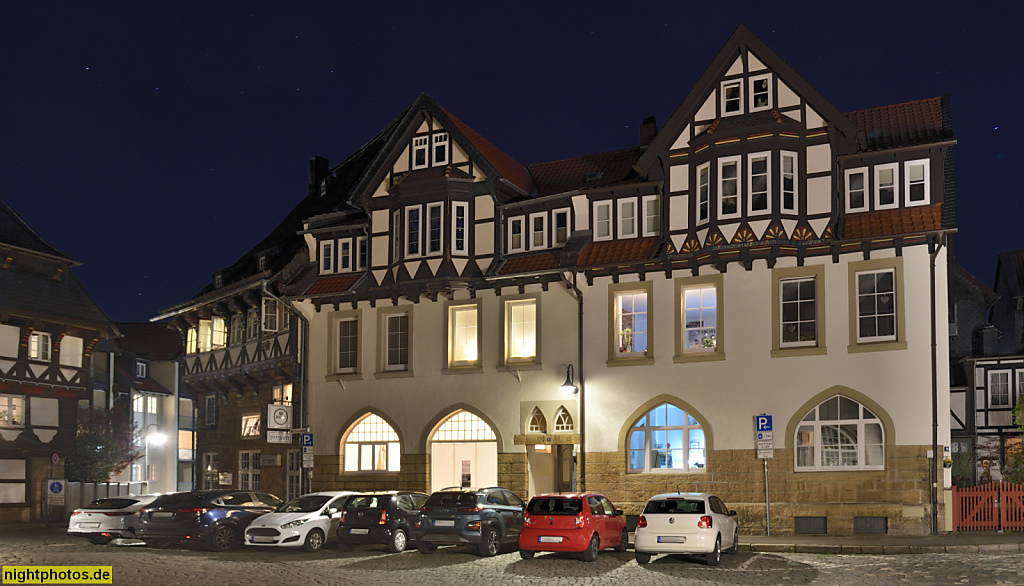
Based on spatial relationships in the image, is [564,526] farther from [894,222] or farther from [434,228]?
[434,228]

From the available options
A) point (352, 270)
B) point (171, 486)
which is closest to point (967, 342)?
point (352, 270)

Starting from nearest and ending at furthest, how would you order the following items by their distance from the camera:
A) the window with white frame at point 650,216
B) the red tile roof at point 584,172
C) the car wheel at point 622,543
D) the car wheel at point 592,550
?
1. the car wheel at point 592,550
2. the car wheel at point 622,543
3. the window with white frame at point 650,216
4. the red tile roof at point 584,172

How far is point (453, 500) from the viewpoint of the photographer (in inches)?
974

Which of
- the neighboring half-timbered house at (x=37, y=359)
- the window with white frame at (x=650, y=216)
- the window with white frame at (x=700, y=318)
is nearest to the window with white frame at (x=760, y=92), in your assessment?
the window with white frame at (x=650, y=216)

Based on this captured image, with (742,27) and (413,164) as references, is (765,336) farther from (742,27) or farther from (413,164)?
(413,164)

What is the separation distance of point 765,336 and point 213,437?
86.4 ft

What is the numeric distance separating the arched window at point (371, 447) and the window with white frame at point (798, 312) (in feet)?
44.2

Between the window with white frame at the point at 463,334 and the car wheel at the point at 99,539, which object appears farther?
the window with white frame at the point at 463,334

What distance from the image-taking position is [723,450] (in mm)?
30266

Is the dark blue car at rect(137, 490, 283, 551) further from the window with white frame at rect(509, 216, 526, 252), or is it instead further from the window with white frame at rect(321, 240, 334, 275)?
the window with white frame at rect(321, 240, 334, 275)

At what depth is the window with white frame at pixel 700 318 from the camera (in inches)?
1224

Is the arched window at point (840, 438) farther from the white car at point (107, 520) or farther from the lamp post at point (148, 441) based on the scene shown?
the lamp post at point (148, 441)

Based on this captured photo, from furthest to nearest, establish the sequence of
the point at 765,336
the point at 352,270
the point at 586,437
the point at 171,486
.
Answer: the point at 171,486 < the point at 352,270 < the point at 586,437 < the point at 765,336

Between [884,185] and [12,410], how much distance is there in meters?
34.6
